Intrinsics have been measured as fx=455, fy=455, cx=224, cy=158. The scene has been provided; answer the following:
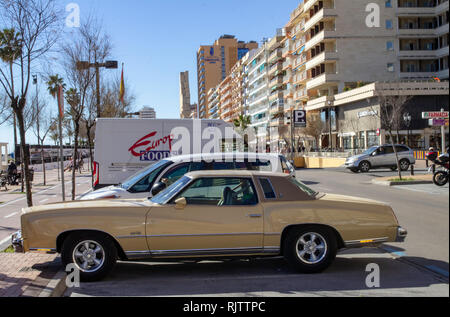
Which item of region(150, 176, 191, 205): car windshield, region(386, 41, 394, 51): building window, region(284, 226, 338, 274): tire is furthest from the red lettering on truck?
region(386, 41, 394, 51): building window

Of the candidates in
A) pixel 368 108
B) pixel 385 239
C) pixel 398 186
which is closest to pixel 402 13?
pixel 368 108

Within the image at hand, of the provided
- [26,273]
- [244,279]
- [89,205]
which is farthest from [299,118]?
[26,273]

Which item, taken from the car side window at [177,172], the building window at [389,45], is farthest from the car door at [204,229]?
the building window at [389,45]

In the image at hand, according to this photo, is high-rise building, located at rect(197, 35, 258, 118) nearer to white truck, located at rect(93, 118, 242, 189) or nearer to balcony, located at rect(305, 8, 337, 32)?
balcony, located at rect(305, 8, 337, 32)

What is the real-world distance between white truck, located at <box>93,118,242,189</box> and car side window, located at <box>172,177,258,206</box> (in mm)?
7624

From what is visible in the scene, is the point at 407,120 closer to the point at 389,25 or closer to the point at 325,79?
the point at 325,79

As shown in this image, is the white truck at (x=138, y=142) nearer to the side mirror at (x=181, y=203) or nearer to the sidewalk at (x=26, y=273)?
the sidewalk at (x=26, y=273)

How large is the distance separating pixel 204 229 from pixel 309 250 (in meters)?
1.42

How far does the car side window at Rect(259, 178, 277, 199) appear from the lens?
614 centimetres

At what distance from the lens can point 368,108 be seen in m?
48.7

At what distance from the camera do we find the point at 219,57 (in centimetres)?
16238

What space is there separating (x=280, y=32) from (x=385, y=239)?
8507 centimetres

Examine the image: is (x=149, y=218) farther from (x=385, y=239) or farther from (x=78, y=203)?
(x=385, y=239)

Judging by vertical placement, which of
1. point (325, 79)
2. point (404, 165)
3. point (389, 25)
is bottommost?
point (404, 165)
